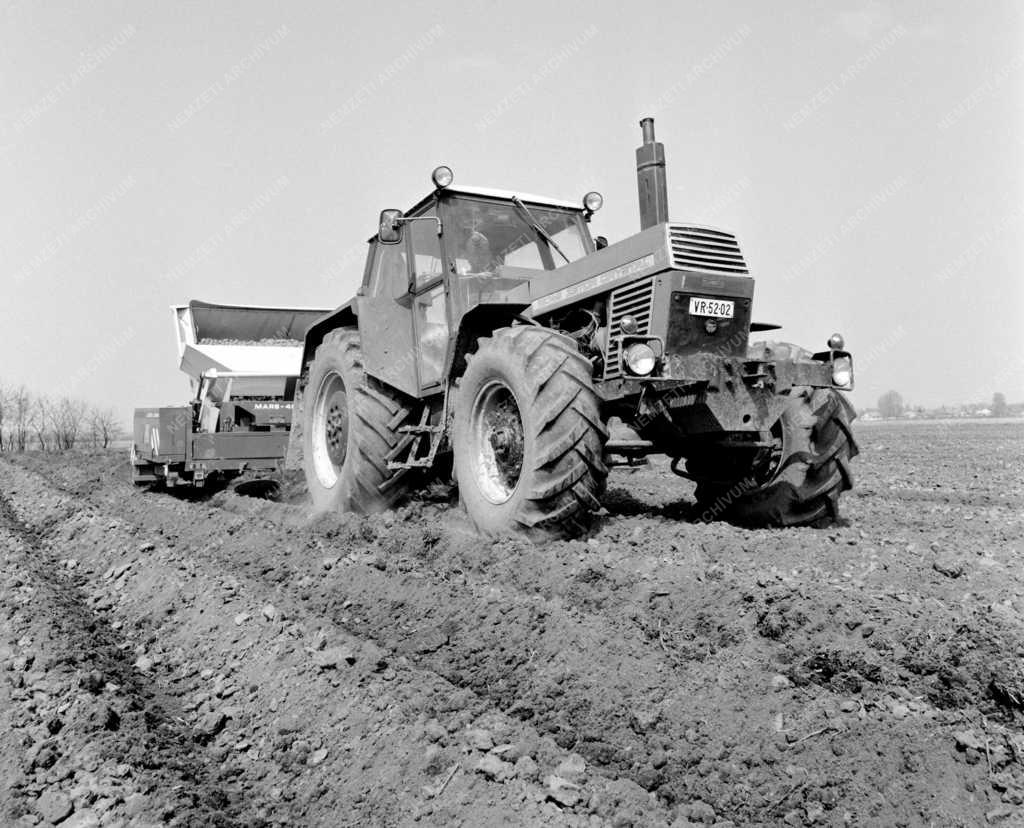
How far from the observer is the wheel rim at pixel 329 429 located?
25.0ft

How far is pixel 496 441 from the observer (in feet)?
18.6

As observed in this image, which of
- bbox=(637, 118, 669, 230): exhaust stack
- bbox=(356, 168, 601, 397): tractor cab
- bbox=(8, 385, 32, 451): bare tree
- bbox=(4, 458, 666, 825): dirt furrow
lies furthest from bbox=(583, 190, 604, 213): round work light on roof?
bbox=(8, 385, 32, 451): bare tree

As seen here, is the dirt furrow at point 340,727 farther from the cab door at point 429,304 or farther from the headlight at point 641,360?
the cab door at point 429,304

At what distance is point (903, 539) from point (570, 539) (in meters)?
1.94

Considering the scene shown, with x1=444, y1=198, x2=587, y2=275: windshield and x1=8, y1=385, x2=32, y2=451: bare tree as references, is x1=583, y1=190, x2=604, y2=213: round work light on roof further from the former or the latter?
x1=8, y1=385, x2=32, y2=451: bare tree

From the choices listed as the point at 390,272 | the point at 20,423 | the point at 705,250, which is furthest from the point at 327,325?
the point at 20,423

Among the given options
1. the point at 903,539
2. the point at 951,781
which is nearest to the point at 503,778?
the point at 951,781

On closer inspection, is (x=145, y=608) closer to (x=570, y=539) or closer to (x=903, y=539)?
(x=570, y=539)

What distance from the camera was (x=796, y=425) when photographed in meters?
5.50

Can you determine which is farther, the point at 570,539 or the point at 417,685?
the point at 570,539

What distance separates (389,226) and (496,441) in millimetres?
1895

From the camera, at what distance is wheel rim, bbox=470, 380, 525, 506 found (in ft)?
18.2

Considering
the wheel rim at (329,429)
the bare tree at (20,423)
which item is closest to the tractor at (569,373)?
the wheel rim at (329,429)

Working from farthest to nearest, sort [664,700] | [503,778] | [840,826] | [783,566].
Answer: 1. [783,566]
2. [664,700]
3. [503,778]
4. [840,826]
